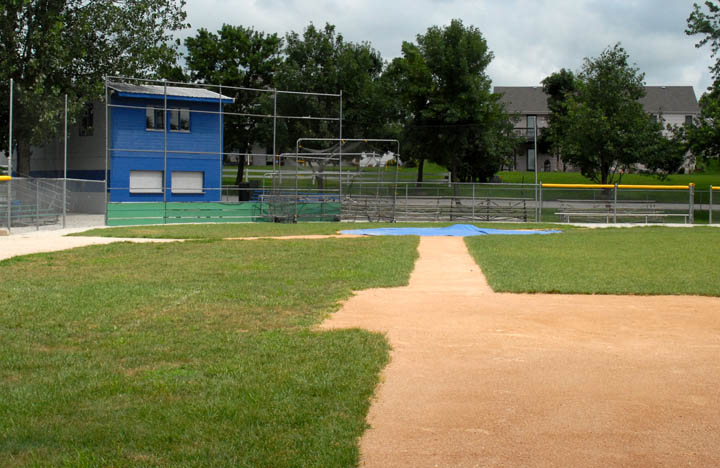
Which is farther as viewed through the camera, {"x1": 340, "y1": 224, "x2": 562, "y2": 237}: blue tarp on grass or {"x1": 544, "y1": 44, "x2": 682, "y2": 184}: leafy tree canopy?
{"x1": 544, "y1": 44, "x2": 682, "y2": 184}: leafy tree canopy

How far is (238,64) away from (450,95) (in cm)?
1868

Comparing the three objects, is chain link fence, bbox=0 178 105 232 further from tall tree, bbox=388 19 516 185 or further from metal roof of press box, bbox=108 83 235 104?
tall tree, bbox=388 19 516 185

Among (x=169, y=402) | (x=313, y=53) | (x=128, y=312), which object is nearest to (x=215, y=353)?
(x=169, y=402)

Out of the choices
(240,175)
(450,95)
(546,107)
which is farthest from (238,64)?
(546,107)

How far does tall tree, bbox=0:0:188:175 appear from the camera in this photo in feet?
107

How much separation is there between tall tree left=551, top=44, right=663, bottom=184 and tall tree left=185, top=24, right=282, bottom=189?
25.6 m

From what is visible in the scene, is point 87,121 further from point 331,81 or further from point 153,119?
point 331,81

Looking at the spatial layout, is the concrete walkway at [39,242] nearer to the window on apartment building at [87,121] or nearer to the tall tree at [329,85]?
the window on apartment building at [87,121]

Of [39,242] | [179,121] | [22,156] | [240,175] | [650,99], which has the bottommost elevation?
[39,242]

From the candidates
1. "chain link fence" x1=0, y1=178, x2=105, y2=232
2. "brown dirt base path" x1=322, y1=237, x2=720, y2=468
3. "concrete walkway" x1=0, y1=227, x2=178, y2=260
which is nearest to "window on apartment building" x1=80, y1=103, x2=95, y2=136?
"chain link fence" x1=0, y1=178, x2=105, y2=232

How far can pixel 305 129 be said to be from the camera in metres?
51.3

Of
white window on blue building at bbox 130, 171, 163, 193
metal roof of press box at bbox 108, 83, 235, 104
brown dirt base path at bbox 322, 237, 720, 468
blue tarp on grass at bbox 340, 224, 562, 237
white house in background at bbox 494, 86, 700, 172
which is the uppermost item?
white house in background at bbox 494, 86, 700, 172

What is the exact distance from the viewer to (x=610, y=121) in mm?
36062

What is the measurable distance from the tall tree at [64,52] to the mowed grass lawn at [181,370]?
2361cm
